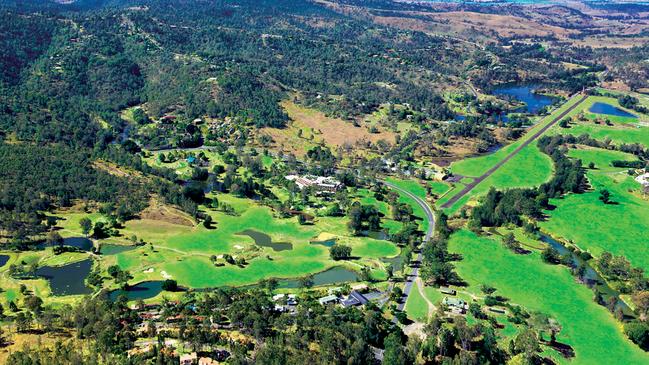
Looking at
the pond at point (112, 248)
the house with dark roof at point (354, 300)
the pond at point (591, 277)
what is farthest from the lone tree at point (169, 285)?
the pond at point (591, 277)

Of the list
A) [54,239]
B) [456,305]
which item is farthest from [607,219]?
[54,239]

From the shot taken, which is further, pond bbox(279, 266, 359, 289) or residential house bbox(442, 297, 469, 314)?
pond bbox(279, 266, 359, 289)

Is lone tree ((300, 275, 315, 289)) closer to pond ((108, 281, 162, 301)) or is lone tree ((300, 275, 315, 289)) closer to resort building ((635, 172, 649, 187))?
pond ((108, 281, 162, 301))

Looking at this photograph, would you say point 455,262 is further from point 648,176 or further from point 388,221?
point 648,176

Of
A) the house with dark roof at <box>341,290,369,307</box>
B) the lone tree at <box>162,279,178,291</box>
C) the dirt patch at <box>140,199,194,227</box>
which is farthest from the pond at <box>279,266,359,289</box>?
the dirt patch at <box>140,199,194,227</box>

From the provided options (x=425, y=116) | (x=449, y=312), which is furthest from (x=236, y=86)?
(x=449, y=312)

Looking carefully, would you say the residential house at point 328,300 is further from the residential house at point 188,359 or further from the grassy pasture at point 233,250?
the residential house at point 188,359

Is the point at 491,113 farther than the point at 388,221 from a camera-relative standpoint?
Yes
